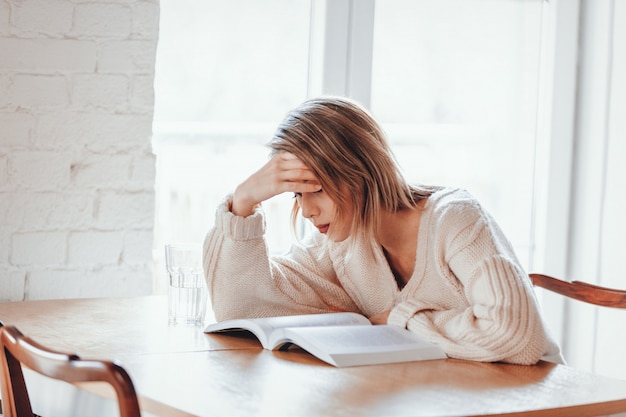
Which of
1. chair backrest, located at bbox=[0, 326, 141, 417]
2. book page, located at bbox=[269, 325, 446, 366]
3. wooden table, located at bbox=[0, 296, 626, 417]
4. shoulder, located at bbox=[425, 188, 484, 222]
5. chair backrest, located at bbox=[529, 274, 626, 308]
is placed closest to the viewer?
chair backrest, located at bbox=[0, 326, 141, 417]

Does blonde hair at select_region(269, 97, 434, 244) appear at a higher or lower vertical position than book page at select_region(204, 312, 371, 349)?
higher

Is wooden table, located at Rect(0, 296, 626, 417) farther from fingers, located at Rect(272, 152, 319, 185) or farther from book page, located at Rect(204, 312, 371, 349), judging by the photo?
fingers, located at Rect(272, 152, 319, 185)

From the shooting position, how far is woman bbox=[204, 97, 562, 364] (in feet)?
5.36

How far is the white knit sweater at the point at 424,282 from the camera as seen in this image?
1610mm

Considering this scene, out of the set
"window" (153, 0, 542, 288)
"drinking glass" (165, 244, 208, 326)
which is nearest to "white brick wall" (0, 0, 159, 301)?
"window" (153, 0, 542, 288)

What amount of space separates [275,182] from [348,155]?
160mm

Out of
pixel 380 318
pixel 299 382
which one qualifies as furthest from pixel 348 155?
pixel 299 382

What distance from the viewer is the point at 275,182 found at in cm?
186

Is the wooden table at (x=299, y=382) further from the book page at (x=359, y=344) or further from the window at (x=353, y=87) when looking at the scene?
the window at (x=353, y=87)

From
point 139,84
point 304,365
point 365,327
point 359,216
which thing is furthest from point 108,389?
point 139,84

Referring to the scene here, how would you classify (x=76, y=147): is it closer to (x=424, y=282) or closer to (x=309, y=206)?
(x=309, y=206)

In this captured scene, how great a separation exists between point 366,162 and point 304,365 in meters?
0.51

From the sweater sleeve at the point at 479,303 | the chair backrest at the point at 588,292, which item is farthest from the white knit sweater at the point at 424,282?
the chair backrest at the point at 588,292

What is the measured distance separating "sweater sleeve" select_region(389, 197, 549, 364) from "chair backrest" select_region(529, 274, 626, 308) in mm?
465
